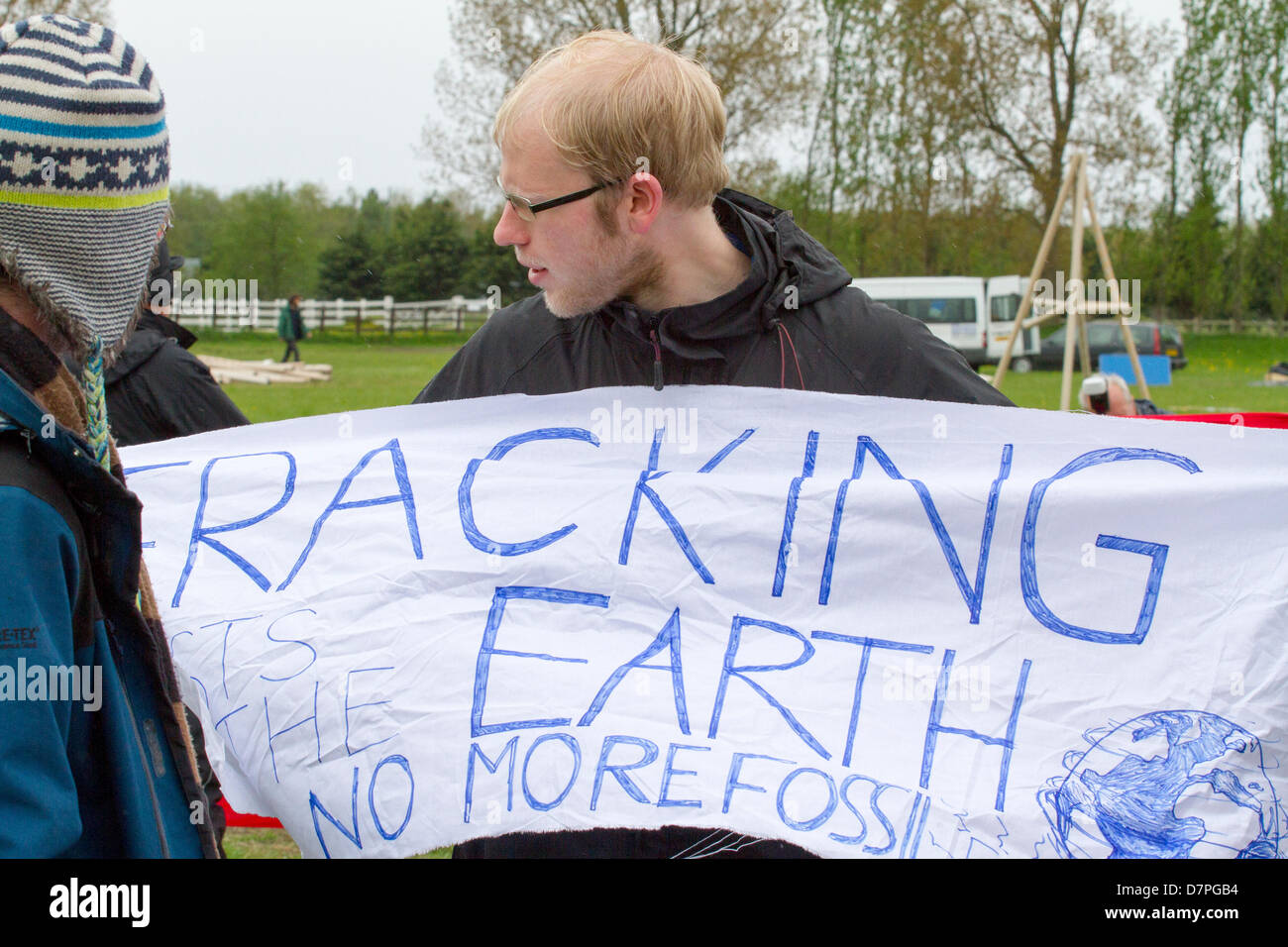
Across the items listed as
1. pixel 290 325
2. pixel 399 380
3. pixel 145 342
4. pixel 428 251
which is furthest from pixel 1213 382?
pixel 145 342

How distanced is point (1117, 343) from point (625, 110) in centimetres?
3003

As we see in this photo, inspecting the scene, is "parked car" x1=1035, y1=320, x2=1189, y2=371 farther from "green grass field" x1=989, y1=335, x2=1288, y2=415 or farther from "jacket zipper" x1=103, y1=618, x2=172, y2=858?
"jacket zipper" x1=103, y1=618, x2=172, y2=858

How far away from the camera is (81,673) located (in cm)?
140

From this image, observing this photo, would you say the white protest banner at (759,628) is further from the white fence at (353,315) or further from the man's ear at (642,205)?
the white fence at (353,315)

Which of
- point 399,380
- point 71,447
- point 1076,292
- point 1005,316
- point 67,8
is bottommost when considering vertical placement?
point 399,380

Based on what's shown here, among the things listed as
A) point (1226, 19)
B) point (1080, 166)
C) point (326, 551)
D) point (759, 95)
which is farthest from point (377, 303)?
point (326, 551)

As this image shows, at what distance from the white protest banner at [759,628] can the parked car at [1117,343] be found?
93.7ft

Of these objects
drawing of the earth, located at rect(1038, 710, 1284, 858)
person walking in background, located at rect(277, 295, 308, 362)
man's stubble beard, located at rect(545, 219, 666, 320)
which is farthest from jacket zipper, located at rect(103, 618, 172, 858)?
person walking in background, located at rect(277, 295, 308, 362)

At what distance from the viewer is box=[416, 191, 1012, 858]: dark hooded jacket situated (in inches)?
95.8

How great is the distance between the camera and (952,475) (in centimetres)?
253

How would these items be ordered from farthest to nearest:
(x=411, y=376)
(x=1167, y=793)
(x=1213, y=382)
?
(x=1213, y=382), (x=411, y=376), (x=1167, y=793)

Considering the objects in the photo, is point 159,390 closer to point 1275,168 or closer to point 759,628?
point 759,628

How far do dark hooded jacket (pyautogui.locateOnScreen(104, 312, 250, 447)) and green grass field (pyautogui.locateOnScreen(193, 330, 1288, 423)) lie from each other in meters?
3.31
